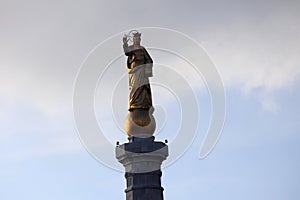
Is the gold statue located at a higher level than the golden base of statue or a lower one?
higher

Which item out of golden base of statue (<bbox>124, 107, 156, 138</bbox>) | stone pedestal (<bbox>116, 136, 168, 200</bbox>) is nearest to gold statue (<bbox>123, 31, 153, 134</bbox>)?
golden base of statue (<bbox>124, 107, 156, 138</bbox>)

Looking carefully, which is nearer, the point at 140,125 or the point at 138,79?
the point at 140,125

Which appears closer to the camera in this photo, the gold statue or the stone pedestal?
the stone pedestal

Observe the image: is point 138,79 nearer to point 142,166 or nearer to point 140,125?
point 140,125

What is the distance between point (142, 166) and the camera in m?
46.2

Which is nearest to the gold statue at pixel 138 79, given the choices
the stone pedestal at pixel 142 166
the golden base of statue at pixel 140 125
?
the golden base of statue at pixel 140 125

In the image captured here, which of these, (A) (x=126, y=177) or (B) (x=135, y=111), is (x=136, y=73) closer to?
(B) (x=135, y=111)

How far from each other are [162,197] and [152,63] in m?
7.93

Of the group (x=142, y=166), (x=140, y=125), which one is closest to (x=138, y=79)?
(x=140, y=125)

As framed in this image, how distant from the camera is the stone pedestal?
45875 millimetres

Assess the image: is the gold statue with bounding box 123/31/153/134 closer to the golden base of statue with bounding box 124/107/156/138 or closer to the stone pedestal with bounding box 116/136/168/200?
the golden base of statue with bounding box 124/107/156/138

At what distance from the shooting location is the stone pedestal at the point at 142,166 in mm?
45875

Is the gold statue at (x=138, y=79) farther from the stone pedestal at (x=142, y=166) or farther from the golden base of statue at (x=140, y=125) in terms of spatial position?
the stone pedestal at (x=142, y=166)

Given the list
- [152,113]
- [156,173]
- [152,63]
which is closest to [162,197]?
[156,173]
